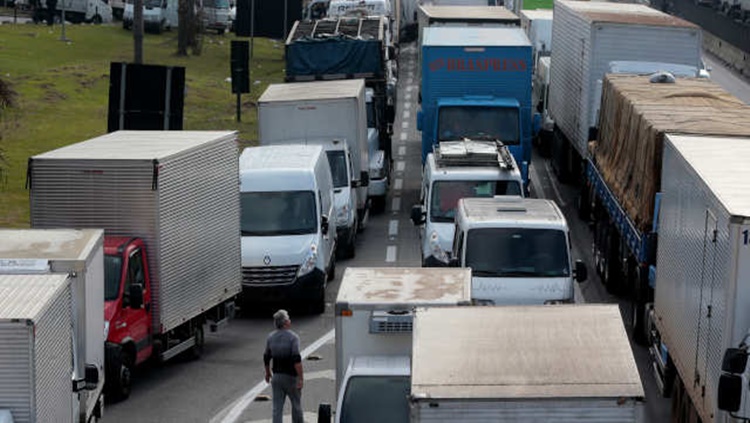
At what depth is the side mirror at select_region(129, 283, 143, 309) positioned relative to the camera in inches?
772

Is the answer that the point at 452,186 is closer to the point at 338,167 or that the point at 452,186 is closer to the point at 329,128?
the point at 338,167

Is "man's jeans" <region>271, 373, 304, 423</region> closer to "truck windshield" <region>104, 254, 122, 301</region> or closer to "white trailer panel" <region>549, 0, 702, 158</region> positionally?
"truck windshield" <region>104, 254, 122, 301</region>

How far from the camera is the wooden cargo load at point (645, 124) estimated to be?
22.5 m

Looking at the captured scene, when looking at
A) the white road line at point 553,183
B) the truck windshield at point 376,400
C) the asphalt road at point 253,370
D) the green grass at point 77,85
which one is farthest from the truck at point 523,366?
the white road line at point 553,183

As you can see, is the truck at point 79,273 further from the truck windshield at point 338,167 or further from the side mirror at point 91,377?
the truck windshield at point 338,167

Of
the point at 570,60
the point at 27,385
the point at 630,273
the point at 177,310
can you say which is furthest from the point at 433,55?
the point at 27,385

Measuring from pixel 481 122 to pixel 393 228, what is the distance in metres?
→ 2.81

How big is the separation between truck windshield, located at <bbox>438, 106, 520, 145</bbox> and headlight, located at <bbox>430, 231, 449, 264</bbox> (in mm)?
7776

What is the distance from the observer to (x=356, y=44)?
126 feet

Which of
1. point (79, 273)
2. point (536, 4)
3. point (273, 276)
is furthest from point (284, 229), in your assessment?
point (536, 4)

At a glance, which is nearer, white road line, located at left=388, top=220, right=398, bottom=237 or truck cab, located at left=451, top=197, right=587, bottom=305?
truck cab, located at left=451, top=197, right=587, bottom=305

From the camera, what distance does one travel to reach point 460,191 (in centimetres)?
2541

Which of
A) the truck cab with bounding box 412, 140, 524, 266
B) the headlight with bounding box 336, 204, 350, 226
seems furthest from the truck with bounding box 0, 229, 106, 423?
the headlight with bounding box 336, 204, 350, 226

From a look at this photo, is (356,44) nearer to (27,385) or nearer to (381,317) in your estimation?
(381,317)
